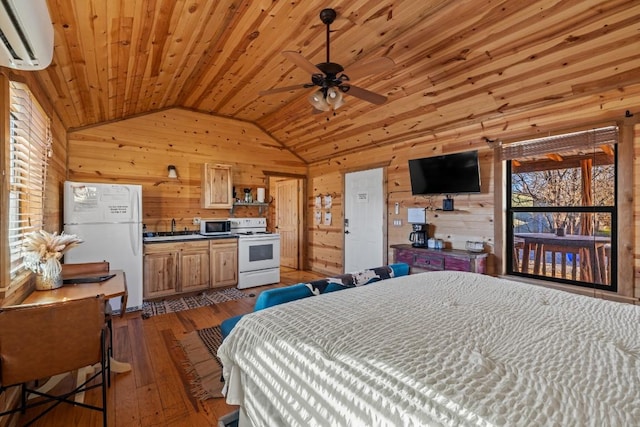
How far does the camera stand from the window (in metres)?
3.00

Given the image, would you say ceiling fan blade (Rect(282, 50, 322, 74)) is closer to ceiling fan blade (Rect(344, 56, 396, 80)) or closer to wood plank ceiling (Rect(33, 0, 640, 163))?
ceiling fan blade (Rect(344, 56, 396, 80))

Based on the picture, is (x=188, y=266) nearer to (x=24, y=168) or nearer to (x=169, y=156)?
(x=169, y=156)

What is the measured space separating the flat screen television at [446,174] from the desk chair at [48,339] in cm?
386

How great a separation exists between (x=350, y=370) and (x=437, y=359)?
0.93 feet

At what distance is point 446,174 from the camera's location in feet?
13.3

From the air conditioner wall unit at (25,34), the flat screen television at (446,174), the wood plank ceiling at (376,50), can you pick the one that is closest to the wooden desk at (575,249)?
the flat screen television at (446,174)

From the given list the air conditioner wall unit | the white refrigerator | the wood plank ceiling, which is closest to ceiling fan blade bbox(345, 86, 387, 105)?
the wood plank ceiling

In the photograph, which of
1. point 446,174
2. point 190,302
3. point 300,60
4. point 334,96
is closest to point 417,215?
point 446,174

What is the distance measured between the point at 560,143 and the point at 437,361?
11.0ft

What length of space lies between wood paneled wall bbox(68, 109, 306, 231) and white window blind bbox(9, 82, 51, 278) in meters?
1.88

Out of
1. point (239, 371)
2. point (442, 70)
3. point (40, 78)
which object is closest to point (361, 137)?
point (442, 70)

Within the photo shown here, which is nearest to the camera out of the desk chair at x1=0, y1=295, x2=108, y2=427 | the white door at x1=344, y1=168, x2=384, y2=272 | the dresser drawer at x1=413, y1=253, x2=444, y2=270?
the desk chair at x1=0, y1=295, x2=108, y2=427

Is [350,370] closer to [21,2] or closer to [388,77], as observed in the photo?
[21,2]

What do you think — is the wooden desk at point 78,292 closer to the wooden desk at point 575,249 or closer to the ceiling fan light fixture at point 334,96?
the ceiling fan light fixture at point 334,96
